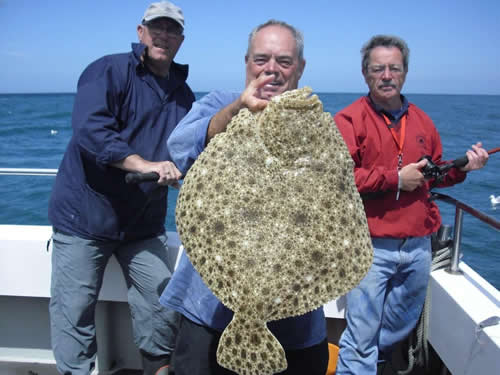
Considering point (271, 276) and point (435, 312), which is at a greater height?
point (271, 276)

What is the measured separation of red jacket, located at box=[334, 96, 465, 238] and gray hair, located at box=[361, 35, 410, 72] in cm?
30

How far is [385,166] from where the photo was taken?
2.67 metres

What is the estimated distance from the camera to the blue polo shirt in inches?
63.4

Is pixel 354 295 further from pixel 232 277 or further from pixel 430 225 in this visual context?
pixel 232 277

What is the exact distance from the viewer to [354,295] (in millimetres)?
2701

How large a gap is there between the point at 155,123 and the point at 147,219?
617mm

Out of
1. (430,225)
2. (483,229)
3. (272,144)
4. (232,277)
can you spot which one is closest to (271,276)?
(232,277)

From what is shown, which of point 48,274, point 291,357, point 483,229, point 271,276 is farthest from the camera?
point 483,229

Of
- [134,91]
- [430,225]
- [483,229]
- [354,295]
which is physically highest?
[134,91]

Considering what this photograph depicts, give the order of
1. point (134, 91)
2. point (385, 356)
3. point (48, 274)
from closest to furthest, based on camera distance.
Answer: point (134, 91)
point (385, 356)
point (48, 274)

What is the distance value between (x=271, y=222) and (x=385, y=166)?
160cm

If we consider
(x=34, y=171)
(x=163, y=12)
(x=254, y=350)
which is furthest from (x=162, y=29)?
(x=254, y=350)

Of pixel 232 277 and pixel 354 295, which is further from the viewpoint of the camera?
pixel 354 295

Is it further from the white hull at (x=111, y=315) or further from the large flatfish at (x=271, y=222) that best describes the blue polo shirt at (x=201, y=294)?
the white hull at (x=111, y=315)
